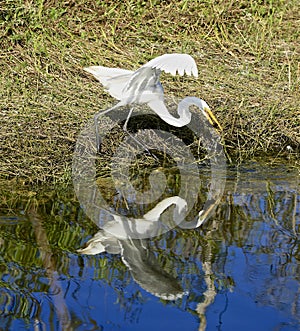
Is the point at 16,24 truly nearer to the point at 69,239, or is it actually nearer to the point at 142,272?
the point at 69,239

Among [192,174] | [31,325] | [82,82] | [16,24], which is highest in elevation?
[16,24]

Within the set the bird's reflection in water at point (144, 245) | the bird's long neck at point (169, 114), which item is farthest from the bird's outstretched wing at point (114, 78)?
the bird's reflection in water at point (144, 245)

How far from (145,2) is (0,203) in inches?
148

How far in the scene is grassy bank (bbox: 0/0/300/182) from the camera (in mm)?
5066

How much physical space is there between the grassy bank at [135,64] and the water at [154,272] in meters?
0.84

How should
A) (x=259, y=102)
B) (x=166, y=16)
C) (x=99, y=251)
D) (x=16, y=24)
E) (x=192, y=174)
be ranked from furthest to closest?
(x=166, y=16)
(x=16, y=24)
(x=259, y=102)
(x=192, y=174)
(x=99, y=251)

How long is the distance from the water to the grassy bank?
0.84 metres

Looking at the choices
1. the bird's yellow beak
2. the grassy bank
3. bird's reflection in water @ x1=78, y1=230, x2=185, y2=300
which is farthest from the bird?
bird's reflection in water @ x1=78, y1=230, x2=185, y2=300

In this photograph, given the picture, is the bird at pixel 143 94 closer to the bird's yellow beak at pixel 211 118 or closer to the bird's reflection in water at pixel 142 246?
the bird's yellow beak at pixel 211 118

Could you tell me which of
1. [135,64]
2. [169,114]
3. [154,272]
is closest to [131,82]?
[169,114]

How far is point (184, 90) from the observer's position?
19.5 ft

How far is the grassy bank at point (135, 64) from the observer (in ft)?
16.6

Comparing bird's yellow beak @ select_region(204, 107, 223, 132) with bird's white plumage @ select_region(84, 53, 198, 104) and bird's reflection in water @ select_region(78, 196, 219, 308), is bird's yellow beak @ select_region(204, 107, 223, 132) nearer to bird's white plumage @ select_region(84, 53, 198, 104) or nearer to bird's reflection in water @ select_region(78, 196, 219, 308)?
bird's white plumage @ select_region(84, 53, 198, 104)

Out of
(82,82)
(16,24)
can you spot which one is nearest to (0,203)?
(82,82)
